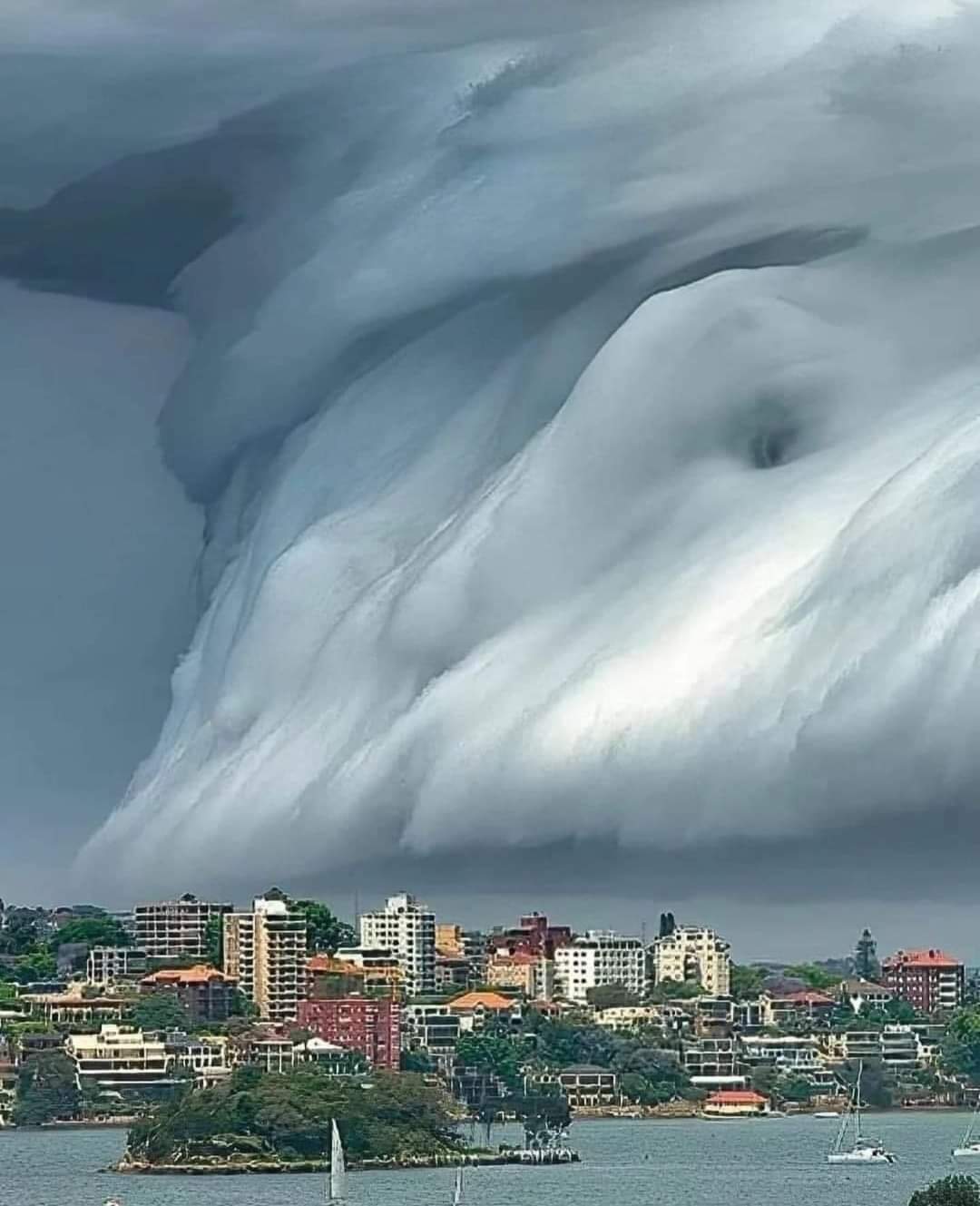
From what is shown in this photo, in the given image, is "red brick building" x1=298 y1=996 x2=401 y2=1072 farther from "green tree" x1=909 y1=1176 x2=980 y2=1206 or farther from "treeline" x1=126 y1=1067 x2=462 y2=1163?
"green tree" x1=909 y1=1176 x2=980 y2=1206

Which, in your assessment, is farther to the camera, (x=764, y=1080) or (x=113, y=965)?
(x=764, y=1080)

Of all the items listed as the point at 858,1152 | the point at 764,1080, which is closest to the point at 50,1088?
the point at 764,1080

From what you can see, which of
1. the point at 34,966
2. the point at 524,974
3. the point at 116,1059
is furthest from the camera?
the point at 34,966

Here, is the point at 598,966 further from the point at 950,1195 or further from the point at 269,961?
the point at 950,1195

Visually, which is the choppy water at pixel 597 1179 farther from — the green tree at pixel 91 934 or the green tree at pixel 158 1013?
the green tree at pixel 91 934

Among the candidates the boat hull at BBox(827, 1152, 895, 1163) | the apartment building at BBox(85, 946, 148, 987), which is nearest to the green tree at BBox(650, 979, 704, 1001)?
the apartment building at BBox(85, 946, 148, 987)

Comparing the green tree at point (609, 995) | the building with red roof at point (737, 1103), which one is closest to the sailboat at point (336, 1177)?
the green tree at point (609, 995)

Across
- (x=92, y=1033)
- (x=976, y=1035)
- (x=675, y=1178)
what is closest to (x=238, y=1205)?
(x=675, y=1178)

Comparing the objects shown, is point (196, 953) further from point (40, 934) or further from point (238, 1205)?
point (238, 1205)
